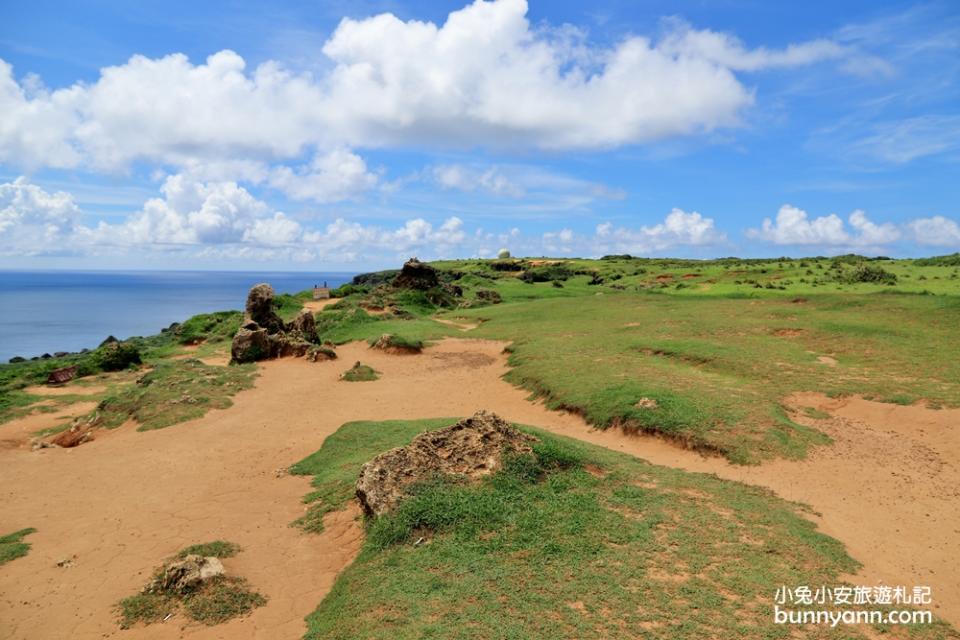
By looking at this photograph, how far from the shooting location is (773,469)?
15.3 metres

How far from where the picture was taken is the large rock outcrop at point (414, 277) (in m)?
58.9

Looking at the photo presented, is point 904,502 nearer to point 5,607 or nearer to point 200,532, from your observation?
point 200,532

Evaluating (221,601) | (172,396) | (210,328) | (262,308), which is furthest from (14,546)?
(210,328)

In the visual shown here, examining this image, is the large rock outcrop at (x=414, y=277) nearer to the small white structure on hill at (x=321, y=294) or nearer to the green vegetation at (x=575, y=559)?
the small white structure on hill at (x=321, y=294)

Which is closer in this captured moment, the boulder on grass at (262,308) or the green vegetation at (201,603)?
the green vegetation at (201,603)

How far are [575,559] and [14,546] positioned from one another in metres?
13.0

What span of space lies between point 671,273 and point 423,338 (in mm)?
44420

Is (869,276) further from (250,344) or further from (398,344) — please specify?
(250,344)

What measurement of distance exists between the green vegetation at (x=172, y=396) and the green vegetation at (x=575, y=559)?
40.6 feet

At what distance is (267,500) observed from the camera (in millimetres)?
14578

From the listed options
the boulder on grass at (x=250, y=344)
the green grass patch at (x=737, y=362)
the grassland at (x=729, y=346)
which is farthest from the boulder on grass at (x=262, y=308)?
the green grass patch at (x=737, y=362)

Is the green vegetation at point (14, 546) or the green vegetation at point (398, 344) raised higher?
the green vegetation at point (398, 344)

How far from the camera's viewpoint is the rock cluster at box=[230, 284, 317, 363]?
33281 millimetres

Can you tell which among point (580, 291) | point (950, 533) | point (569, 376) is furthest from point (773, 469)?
point (580, 291)
